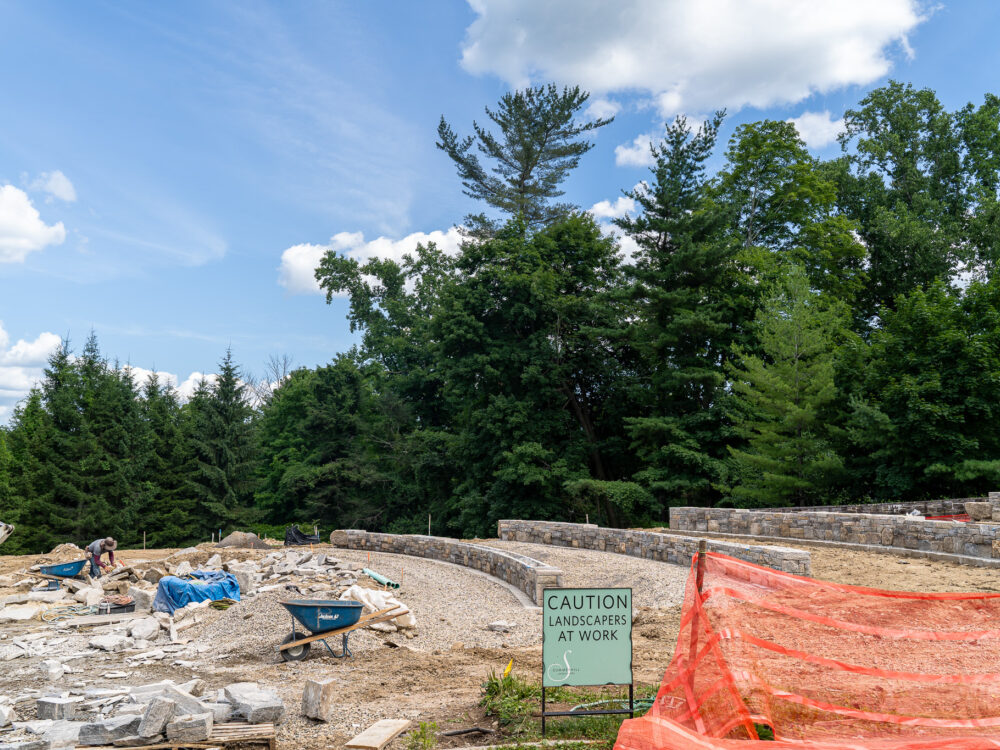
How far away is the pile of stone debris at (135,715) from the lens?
5.34m

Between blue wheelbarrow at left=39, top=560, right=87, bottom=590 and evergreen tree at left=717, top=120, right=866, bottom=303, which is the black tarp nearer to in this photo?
blue wheelbarrow at left=39, top=560, right=87, bottom=590

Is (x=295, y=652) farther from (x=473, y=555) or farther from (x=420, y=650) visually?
(x=473, y=555)

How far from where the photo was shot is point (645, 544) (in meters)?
16.1

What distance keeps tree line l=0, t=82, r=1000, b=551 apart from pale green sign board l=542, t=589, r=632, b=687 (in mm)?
17478

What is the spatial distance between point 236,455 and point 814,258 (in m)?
31.1

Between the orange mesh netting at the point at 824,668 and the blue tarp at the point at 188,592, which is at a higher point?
the orange mesh netting at the point at 824,668

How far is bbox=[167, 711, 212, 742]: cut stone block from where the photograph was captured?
5.34 meters

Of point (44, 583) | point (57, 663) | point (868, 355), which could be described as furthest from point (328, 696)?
point (868, 355)

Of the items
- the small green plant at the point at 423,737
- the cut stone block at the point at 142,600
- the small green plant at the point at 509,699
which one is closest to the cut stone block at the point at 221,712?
the small green plant at the point at 423,737

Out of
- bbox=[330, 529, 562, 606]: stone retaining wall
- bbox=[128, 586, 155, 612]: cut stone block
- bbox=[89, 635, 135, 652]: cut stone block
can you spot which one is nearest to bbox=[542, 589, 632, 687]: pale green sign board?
bbox=[330, 529, 562, 606]: stone retaining wall

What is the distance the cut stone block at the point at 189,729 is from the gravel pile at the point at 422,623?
3.35 metres

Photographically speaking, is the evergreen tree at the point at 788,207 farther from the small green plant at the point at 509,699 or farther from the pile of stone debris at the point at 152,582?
the small green plant at the point at 509,699

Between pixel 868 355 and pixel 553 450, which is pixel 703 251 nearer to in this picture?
pixel 868 355

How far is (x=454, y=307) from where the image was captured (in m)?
32.3
